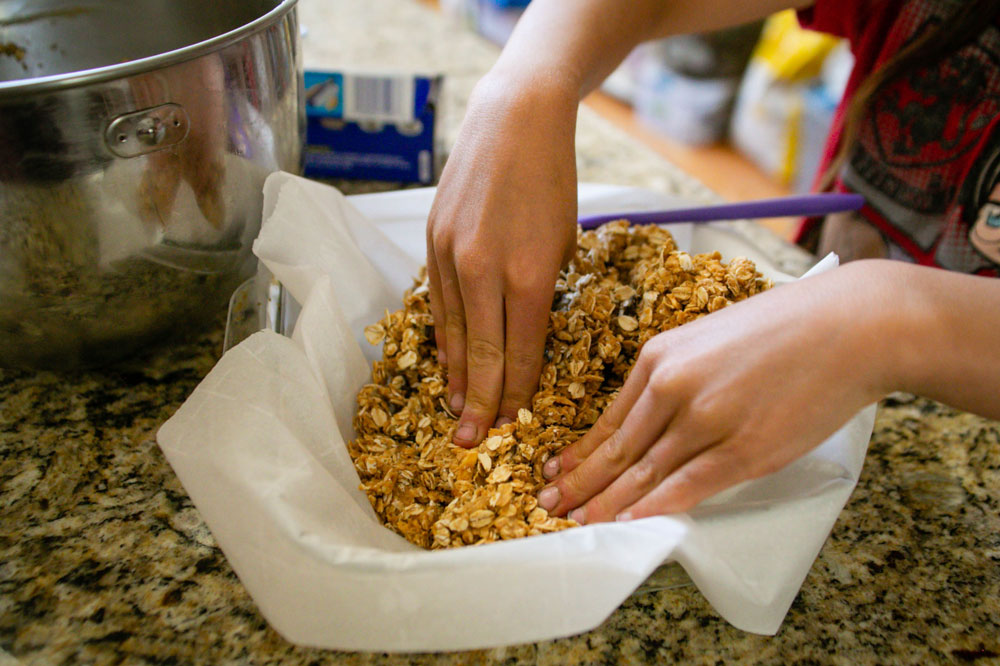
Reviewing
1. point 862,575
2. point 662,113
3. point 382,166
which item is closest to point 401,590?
point 862,575

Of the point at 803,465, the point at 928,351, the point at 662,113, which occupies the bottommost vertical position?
the point at 662,113

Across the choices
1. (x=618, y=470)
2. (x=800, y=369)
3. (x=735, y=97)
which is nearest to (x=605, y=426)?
(x=618, y=470)

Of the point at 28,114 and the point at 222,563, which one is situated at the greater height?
the point at 28,114

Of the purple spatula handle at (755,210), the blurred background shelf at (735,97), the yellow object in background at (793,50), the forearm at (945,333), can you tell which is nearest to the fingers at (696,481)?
the forearm at (945,333)

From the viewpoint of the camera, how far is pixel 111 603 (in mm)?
465

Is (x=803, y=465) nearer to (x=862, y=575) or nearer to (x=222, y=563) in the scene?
(x=862, y=575)

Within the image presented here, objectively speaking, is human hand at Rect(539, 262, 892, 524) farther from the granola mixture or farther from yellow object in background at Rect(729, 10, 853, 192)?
yellow object in background at Rect(729, 10, 853, 192)

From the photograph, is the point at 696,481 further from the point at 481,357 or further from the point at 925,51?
the point at 925,51

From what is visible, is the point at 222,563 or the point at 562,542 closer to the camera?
the point at 562,542

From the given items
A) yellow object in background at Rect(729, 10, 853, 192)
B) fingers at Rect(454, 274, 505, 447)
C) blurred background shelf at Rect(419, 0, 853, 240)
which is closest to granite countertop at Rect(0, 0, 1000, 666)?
fingers at Rect(454, 274, 505, 447)

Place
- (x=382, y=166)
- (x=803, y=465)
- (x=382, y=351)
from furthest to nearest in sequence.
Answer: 1. (x=382, y=166)
2. (x=382, y=351)
3. (x=803, y=465)

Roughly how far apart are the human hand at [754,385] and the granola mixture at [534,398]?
86 millimetres

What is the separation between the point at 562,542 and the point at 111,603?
0.31 meters

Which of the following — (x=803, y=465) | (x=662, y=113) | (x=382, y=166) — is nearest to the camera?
(x=803, y=465)
